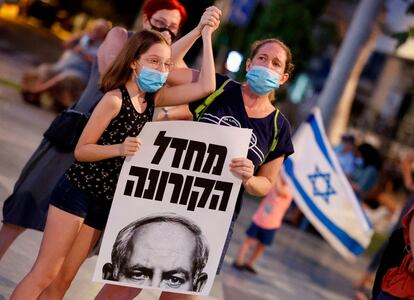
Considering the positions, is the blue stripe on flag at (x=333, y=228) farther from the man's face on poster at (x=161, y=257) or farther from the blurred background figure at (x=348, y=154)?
the blurred background figure at (x=348, y=154)

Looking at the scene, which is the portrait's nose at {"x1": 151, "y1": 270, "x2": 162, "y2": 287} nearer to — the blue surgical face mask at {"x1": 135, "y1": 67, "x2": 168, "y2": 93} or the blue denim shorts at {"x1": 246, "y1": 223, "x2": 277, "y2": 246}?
the blue surgical face mask at {"x1": 135, "y1": 67, "x2": 168, "y2": 93}

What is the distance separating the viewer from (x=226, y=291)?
333 inches

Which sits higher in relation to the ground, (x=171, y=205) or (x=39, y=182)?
(x=171, y=205)

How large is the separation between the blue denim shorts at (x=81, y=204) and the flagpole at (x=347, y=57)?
12.9 meters

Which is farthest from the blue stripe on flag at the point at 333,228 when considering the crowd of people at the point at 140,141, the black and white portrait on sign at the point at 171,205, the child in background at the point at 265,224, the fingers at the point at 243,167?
the fingers at the point at 243,167

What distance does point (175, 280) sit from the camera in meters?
4.77

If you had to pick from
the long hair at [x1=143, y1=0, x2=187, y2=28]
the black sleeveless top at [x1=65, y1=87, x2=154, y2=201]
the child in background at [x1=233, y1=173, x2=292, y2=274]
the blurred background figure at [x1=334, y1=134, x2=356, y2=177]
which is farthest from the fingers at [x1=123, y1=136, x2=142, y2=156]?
the blurred background figure at [x1=334, y1=134, x2=356, y2=177]

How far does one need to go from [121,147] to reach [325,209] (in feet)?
16.5

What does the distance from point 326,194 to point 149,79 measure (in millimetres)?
4952

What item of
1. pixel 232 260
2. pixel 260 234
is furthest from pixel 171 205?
pixel 232 260

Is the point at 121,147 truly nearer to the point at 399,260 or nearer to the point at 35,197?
the point at 35,197

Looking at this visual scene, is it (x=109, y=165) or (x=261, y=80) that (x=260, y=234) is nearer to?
(x=261, y=80)

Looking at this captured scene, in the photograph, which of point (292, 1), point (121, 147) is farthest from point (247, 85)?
point (292, 1)

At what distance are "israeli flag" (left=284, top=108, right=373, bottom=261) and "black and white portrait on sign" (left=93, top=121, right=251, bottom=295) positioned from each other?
4.53m
